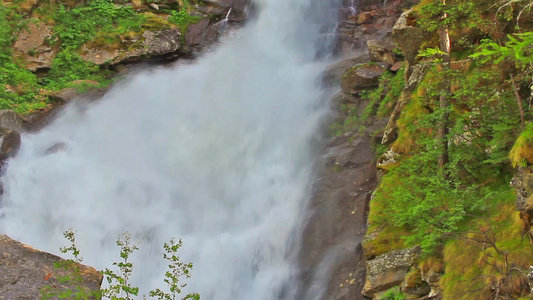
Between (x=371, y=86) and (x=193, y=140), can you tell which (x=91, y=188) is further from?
(x=371, y=86)

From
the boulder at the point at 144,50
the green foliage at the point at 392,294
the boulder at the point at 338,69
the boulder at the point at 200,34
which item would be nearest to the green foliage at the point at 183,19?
the boulder at the point at 200,34

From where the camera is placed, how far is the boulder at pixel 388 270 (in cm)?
856

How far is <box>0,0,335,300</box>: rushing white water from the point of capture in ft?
38.5

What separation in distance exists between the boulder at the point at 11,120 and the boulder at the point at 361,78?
10.2 meters

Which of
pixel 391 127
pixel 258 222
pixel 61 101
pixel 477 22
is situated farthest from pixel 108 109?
pixel 477 22

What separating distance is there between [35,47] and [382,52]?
43.0ft

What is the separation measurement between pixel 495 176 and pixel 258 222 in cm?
589

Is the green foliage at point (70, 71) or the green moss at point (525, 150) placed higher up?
the green foliage at point (70, 71)

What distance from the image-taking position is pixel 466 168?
889 centimetres

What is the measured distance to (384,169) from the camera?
10727 millimetres

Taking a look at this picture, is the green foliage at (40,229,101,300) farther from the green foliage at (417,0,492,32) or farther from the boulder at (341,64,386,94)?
the boulder at (341,64,386,94)

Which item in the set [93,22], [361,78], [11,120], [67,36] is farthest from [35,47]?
[361,78]

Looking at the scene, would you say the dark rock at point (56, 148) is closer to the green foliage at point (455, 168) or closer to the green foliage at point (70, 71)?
the green foliage at point (70, 71)

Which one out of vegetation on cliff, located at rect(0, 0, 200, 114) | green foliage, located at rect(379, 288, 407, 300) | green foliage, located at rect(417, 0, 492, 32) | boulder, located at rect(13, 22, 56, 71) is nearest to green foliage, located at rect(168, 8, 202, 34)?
vegetation on cliff, located at rect(0, 0, 200, 114)
